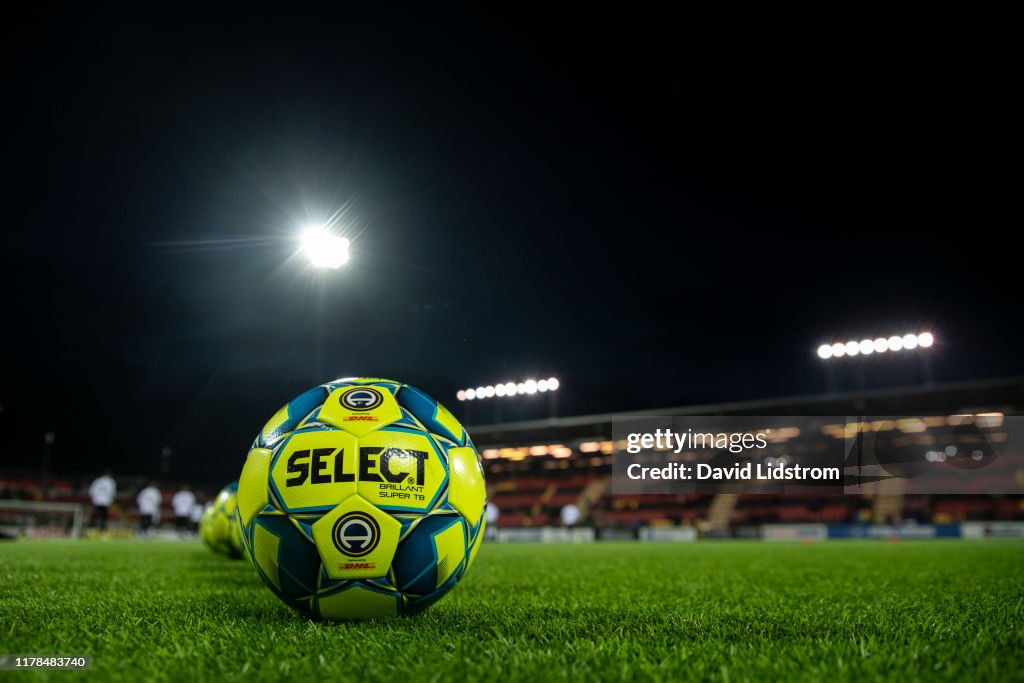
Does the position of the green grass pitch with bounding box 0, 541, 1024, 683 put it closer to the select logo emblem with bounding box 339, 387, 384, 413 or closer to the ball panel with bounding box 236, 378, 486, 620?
the ball panel with bounding box 236, 378, 486, 620

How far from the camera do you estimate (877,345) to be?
3034 centimetres

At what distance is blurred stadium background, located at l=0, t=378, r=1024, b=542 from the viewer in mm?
29828

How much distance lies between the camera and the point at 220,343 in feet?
83.9

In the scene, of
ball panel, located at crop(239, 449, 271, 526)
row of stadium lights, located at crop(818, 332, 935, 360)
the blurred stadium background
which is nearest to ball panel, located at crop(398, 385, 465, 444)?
ball panel, located at crop(239, 449, 271, 526)

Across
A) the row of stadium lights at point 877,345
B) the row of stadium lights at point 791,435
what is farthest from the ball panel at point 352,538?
the row of stadium lights at point 791,435

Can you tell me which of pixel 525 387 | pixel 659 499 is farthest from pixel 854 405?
pixel 525 387

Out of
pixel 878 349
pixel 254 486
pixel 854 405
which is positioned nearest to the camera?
pixel 254 486

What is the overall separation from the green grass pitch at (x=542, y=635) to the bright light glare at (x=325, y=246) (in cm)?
994

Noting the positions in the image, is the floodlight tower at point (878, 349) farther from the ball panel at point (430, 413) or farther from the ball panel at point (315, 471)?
the ball panel at point (315, 471)

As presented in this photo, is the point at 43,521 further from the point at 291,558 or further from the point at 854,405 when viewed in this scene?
the point at 854,405

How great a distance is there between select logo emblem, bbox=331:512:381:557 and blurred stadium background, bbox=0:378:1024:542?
20.1 metres

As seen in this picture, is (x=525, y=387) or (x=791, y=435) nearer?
(x=525, y=387)

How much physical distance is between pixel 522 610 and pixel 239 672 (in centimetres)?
184

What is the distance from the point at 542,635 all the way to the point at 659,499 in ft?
160
